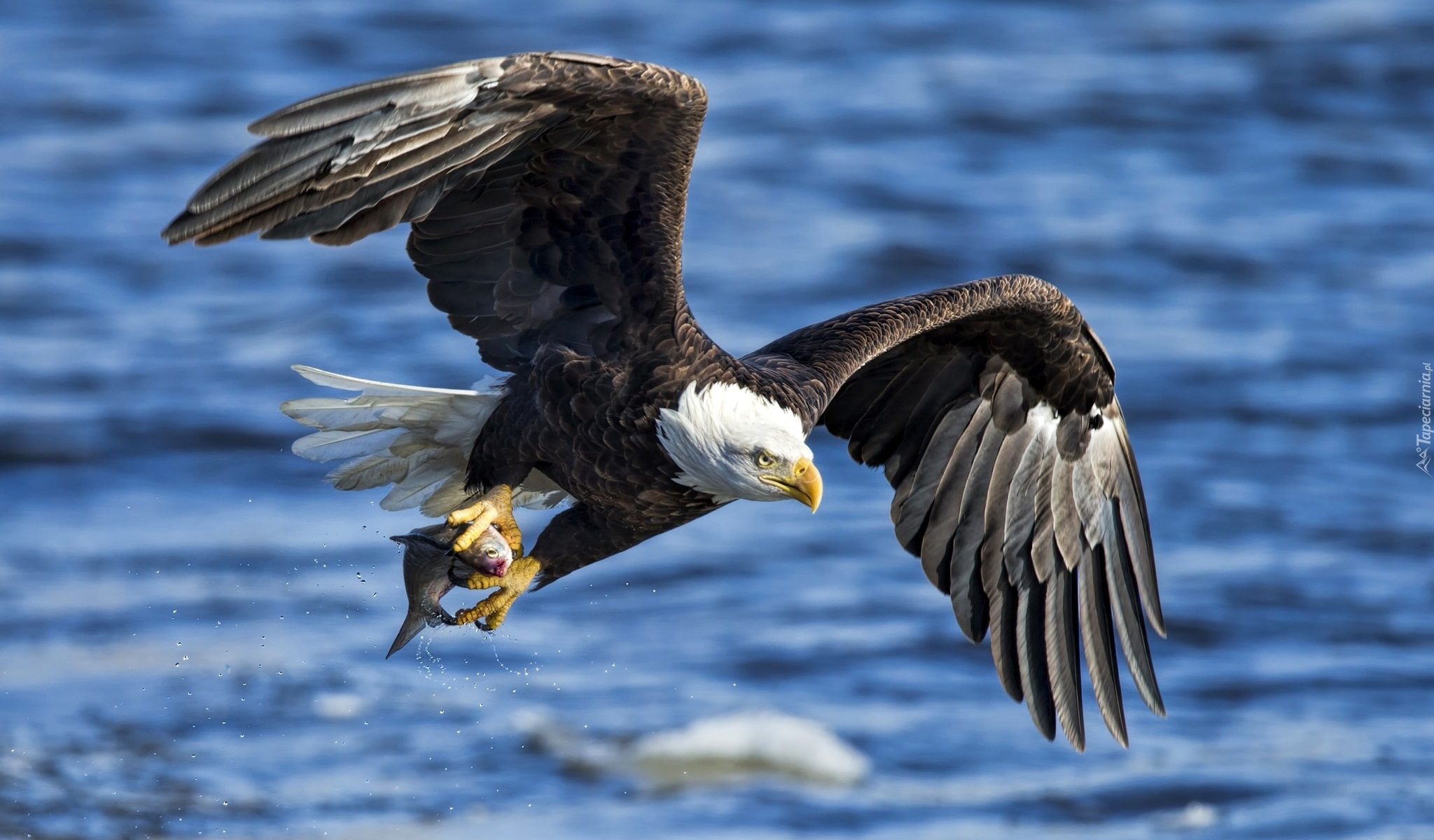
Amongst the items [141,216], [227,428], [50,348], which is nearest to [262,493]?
[227,428]

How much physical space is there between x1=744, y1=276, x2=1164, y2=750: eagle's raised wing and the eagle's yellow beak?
3.91 ft

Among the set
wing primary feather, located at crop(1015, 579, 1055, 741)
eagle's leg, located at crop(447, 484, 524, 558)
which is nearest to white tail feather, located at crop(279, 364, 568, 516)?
eagle's leg, located at crop(447, 484, 524, 558)

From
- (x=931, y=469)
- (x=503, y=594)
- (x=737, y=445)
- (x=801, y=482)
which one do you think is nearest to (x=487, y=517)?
(x=503, y=594)

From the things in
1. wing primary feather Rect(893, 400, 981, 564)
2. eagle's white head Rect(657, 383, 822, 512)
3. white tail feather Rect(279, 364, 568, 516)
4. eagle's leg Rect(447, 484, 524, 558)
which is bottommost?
eagle's leg Rect(447, 484, 524, 558)

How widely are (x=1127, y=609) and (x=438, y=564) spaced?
7.04ft

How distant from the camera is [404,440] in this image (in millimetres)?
5273

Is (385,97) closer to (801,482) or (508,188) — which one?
(508,188)

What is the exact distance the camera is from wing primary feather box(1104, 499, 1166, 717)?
578 cm

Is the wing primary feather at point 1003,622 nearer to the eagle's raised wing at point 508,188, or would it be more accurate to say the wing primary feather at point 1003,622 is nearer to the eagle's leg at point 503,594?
the eagle's leg at point 503,594

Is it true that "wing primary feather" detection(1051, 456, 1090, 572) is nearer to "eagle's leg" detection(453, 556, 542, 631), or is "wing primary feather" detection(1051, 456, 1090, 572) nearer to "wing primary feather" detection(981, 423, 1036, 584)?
"wing primary feather" detection(981, 423, 1036, 584)

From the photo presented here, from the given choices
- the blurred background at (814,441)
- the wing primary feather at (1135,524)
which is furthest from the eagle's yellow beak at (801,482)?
the blurred background at (814,441)

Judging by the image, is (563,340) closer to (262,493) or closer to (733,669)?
A: (733,669)

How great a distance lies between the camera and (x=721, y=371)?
15.5 ft

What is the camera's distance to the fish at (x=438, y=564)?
4934mm
